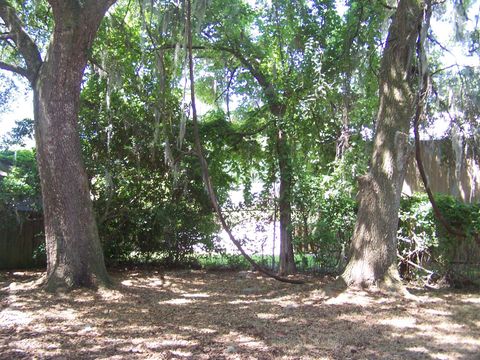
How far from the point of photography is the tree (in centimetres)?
660

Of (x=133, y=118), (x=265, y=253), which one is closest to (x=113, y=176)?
(x=133, y=118)

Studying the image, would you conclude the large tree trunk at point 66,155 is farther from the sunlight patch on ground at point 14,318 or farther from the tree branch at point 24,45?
the sunlight patch on ground at point 14,318

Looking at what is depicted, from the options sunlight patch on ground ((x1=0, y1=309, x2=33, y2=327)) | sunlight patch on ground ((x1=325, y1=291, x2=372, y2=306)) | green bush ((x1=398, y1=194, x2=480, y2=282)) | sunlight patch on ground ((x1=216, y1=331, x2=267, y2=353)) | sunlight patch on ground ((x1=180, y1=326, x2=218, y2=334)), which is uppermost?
green bush ((x1=398, y1=194, x2=480, y2=282))

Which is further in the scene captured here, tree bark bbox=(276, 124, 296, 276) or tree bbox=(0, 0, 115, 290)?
tree bark bbox=(276, 124, 296, 276)

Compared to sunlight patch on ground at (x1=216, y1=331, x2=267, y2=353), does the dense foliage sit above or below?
above

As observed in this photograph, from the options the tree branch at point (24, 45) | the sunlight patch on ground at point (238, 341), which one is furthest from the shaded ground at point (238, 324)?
the tree branch at point (24, 45)

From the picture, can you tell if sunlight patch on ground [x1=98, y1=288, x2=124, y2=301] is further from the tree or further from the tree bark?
the tree bark

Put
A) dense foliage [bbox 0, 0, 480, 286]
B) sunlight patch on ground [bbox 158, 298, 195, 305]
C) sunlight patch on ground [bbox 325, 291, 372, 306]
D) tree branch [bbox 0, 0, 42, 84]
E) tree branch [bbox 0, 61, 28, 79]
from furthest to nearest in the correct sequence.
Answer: dense foliage [bbox 0, 0, 480, 286] < tree branch [bbox 0, 61, 28, 79] < tree branch [bbox 0, 0, 42, 84] < sunlight patch on ground [bbox 158, 298, 195, 305] < sunlight patch on ground [bbox 325, 291, 372, 306]

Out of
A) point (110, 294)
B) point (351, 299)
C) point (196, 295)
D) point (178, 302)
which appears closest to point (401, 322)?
point (351, 299)

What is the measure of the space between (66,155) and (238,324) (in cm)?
369

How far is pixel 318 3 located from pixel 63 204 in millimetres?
6559

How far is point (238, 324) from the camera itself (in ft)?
16.1

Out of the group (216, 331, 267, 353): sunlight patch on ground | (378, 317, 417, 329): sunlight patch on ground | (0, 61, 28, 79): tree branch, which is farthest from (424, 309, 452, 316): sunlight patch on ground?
(0, 61, 28, 79): tree branch

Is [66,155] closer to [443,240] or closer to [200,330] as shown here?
[200,330]
